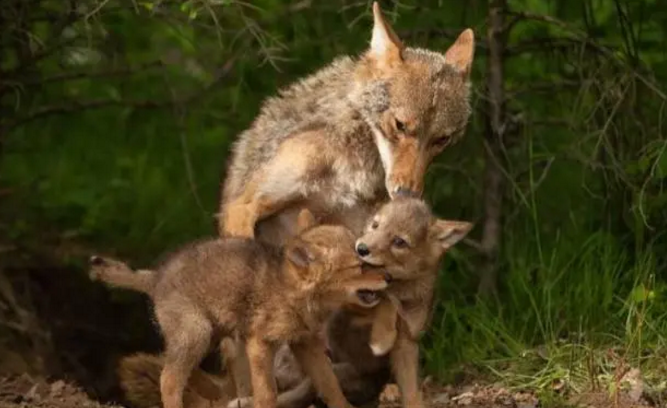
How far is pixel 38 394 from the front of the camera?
9781 mm

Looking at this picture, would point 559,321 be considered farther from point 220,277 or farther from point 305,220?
point 220,277

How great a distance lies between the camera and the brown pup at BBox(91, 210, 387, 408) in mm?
7992

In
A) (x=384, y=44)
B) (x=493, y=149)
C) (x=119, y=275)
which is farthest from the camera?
(x=493, y=149)

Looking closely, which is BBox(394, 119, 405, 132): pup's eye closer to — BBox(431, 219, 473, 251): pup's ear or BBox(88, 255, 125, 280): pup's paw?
BBox(431, 219, 473, 251): pup's ear

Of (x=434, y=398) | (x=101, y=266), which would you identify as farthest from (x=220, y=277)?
(x=434, y=398)

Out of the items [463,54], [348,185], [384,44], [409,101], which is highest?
[384,44]

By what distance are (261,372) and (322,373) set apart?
14.6 inches

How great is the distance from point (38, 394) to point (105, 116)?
8.05 ft

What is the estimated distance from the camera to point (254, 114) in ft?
36.8

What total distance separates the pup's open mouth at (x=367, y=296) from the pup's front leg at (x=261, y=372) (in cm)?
44

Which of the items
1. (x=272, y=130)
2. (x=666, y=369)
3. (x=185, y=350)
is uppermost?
(x=272, y=130)

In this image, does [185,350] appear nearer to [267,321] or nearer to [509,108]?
[267,321]

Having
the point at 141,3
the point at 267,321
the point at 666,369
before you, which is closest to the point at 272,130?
the point at 141,3

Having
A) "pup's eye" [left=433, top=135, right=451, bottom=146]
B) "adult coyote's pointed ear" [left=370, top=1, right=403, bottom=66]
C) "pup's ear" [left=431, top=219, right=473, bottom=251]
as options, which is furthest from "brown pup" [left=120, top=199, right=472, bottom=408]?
"adult coyote's pointed ear" [left=370, top=1, right=403, bottom=66]
